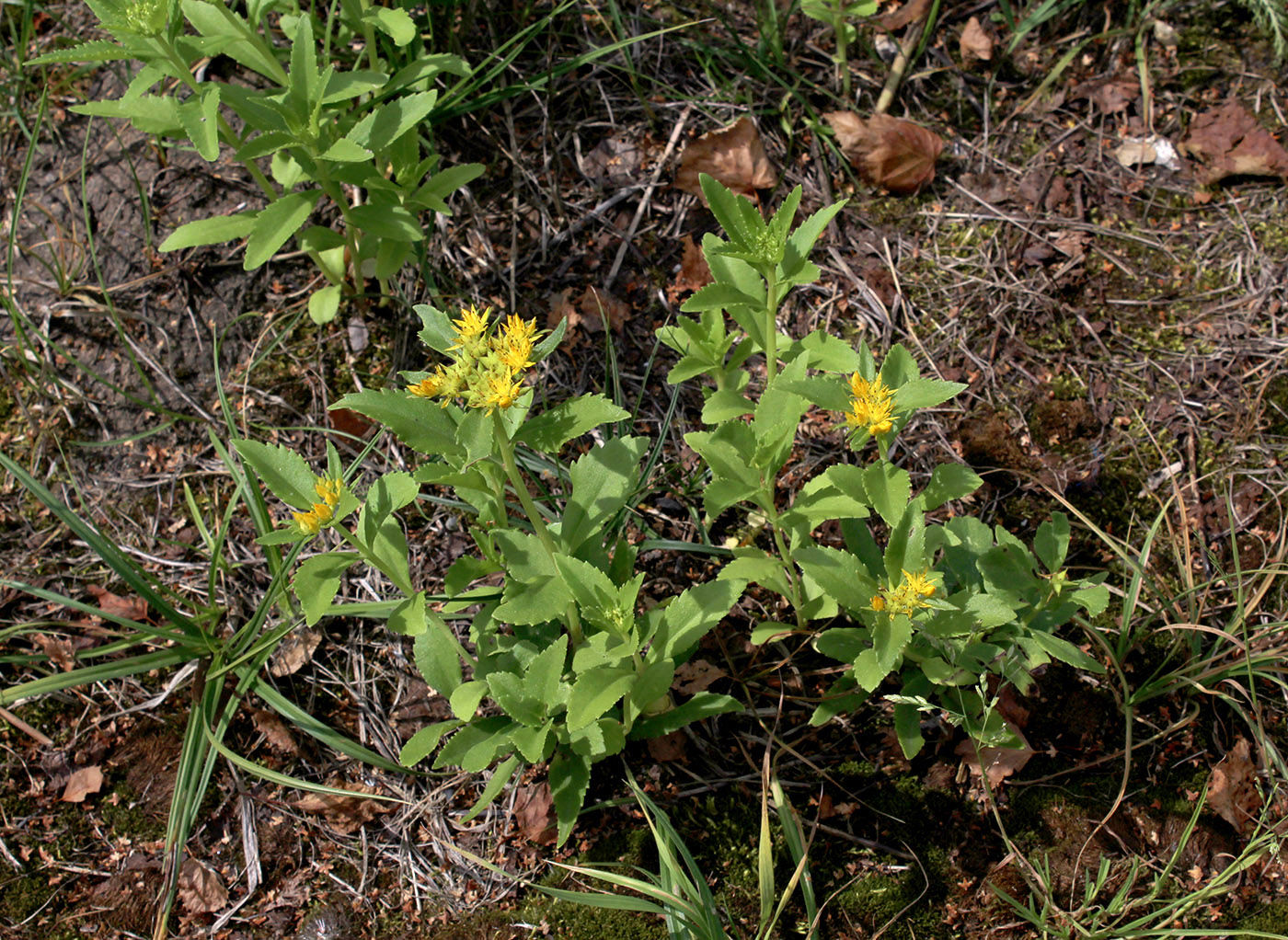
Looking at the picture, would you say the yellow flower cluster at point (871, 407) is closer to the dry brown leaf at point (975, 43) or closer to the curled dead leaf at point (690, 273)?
the curled dead leaf at point (690, 273)

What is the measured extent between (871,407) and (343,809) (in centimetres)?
165

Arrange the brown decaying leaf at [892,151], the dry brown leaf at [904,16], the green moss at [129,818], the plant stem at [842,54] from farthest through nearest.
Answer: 1. the dry brown leaf at [904,16]
2. the brown decaying leaf at [892,151]
3. the plant stem at [842,54]
4. the green moss at [129,818]

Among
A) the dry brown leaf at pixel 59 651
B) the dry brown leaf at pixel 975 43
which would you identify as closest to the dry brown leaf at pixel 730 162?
the dry brown leaf at pixel 975 43

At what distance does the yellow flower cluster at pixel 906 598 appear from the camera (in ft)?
6.41

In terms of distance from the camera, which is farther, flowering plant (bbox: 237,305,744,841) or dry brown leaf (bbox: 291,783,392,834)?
dry brown leaf (bbox: 291,783,392,834)

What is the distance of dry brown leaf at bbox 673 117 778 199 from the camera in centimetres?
307

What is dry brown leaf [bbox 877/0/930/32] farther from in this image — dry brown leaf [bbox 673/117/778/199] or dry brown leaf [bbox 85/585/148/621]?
dry brown leaf [bbox 85/585/148/621]

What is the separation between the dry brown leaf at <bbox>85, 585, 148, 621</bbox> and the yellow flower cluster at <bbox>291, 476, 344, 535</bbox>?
109cm

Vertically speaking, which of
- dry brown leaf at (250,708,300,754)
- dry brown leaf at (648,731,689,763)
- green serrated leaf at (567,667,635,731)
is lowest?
dry brown leaf at (648,731,689,763)

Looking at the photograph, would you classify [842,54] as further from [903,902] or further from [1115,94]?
[903,902]

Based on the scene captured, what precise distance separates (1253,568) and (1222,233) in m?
1.10

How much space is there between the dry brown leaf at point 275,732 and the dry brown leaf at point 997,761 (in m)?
1.73

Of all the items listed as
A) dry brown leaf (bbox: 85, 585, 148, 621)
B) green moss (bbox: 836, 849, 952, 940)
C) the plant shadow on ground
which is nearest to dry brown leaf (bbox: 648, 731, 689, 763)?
the plant shadow on ground

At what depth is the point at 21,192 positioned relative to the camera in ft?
9.00
